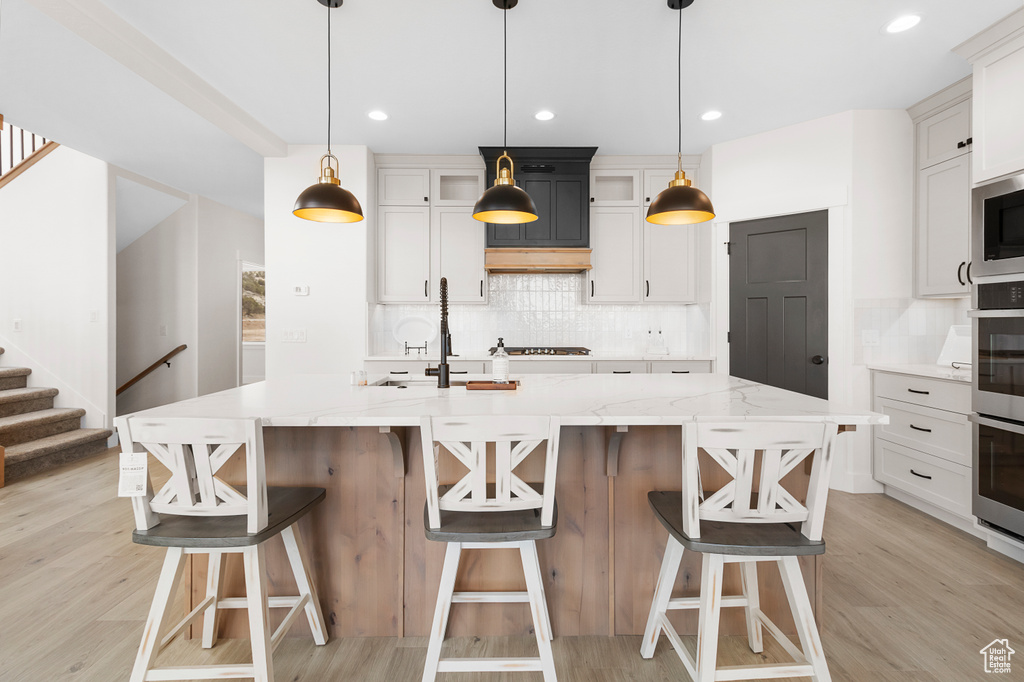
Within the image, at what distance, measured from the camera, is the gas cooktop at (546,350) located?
173 inches

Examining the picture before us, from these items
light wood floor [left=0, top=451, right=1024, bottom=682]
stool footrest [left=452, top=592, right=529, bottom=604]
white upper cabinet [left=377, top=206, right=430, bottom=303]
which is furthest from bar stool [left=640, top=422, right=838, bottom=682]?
white upper cabinet [left=377, top=206, right=430, bottom=303]

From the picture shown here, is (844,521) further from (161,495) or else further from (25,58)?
(25,58)

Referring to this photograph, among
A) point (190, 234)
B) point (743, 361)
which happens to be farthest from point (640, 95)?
point (190, 234)

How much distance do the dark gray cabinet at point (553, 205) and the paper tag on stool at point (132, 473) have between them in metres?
3.27

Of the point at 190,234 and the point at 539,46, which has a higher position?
the point at 539,46

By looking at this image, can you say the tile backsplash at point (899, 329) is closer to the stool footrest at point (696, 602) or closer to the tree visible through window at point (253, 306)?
the stool footrest at point (696, 602)

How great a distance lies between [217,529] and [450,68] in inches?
108

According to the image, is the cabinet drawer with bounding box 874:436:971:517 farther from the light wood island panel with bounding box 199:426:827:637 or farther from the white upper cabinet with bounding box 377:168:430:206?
the white upper cabinet with bounding box 377:168:430:206

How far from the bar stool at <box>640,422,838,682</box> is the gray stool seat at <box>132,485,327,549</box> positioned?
1.18 metres

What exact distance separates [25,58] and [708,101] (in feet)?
13.8

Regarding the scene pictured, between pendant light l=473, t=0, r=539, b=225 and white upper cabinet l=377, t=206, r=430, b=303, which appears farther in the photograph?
white upper cabinet l=377, t=206, r=430, b=303

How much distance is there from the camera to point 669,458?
1.88 m

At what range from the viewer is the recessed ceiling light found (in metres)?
2.50

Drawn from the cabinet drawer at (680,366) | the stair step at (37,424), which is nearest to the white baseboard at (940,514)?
→ the cabinet drawer at (680,366)
